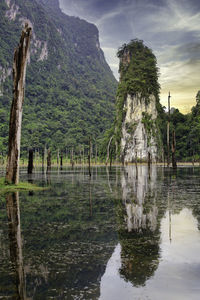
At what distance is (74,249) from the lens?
507 centimetres

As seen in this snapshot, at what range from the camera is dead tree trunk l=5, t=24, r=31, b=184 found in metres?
16.2

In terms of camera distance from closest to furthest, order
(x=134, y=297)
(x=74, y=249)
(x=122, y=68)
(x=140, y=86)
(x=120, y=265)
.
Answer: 1. (x=134, y=297)
2. (x=120, y=265)
3. (x=74, y=249)
4. (x=140, y=86)
5. (x=122, y=68)

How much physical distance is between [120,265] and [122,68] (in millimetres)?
131236

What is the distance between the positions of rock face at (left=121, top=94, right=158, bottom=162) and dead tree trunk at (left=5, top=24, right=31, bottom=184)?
88695 mm

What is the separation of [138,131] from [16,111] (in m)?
96.1

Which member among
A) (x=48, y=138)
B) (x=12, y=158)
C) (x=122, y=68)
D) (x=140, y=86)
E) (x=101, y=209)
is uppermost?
(x=122, y=68)

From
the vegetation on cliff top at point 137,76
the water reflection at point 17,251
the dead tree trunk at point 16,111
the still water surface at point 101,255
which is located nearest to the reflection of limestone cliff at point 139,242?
the still water surface at point 101,255

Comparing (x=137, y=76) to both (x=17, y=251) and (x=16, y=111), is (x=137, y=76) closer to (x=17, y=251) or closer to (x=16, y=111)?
(x=16, y=111)

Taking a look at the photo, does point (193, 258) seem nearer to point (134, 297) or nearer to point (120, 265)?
point (120, 265)

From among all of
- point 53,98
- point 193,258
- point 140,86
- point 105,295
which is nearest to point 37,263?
point 105,295

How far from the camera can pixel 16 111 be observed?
1638cm

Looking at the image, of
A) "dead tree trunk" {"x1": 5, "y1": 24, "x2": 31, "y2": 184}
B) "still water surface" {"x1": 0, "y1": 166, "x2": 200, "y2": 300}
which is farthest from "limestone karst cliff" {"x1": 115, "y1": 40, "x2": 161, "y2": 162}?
"still water surface" {"x1": 0, "y1": 166, "x2": 200, "y2": 300}

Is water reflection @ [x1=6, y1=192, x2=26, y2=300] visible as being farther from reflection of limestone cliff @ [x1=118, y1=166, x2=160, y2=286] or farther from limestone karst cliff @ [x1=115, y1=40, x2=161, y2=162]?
limestone karst cliff @ [x1=115, y1=40, x2=161, y2=162]

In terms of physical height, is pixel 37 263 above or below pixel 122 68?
below
